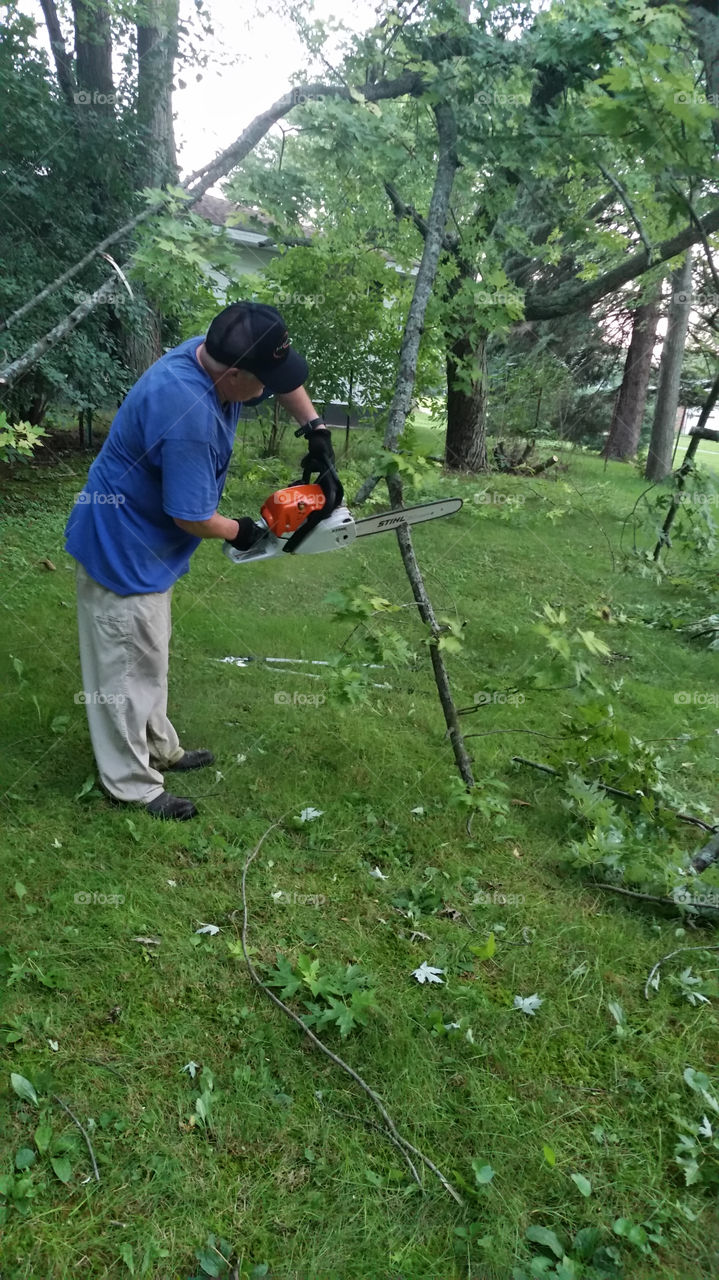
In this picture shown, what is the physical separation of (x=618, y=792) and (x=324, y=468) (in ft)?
6.78

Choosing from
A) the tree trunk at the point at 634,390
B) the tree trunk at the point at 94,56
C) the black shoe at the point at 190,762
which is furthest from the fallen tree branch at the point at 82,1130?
the tree trunk at the point at 634,390

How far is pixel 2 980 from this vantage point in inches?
90.7

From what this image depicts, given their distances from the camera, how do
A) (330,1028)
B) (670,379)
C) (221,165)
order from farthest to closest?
(670,379) < (221,165) < (330,1028)

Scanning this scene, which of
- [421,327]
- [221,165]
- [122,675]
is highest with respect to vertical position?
[221,165]

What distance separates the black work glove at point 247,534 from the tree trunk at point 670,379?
10.2 m

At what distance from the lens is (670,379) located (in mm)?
11617

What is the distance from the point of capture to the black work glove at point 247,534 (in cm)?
283

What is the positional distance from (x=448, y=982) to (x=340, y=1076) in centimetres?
49

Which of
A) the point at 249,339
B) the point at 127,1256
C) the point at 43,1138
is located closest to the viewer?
the point at 127,1256

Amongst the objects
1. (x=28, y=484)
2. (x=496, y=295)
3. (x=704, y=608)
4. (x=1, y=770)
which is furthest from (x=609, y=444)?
(x=1, y=770)

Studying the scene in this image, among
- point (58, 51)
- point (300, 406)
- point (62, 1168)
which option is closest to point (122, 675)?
point (300, 406)

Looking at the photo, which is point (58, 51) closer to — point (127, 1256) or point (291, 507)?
point (291, 507)

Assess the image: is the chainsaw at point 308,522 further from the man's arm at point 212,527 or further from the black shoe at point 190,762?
the black shoe at point 190,762

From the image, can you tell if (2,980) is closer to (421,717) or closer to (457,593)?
(421,717)
